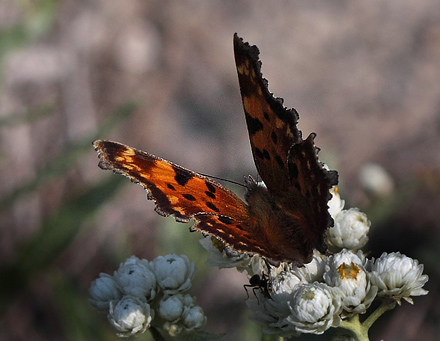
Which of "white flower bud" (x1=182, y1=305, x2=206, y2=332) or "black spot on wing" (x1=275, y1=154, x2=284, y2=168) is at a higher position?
"black spot on wing" (x1=275, y1=154, x2=284, y2=168)

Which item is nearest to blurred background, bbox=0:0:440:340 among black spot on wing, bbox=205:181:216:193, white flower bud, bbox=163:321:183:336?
white flower bud, bbox=163:321:183:336

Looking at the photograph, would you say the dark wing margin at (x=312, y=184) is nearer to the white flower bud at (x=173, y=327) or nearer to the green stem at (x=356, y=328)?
the green stem at (x=356, y=328)

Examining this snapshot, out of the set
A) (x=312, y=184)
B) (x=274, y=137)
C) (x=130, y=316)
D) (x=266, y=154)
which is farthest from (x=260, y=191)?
(x=130, y=316)

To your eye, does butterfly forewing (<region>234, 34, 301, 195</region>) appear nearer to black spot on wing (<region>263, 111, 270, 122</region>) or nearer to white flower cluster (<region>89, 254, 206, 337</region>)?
black spot on wing (<region>263, 111, 270, 122</region>)

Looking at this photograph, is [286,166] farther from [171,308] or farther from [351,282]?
[171,308]

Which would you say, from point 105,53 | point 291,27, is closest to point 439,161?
point 291,27

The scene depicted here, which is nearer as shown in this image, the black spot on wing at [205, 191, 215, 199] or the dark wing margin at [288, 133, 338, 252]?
the dark wing margin at [288, 133, 338, 252]
